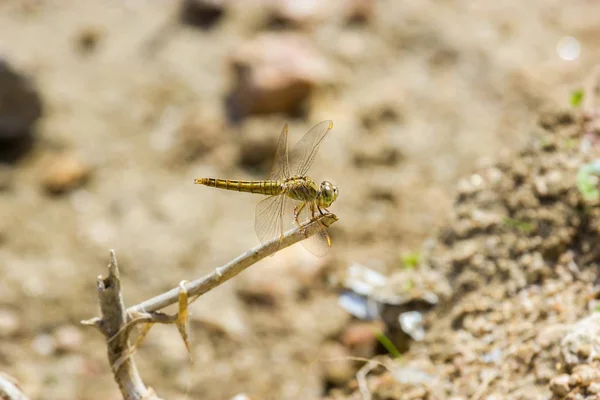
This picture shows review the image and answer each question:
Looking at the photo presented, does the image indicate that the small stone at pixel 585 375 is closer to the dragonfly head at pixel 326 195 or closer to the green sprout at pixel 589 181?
the green sprout at pixel 589 181

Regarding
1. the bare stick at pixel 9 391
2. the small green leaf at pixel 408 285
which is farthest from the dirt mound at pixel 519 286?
the bare stick at pixel 9 391

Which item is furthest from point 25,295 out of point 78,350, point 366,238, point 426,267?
point 426,267

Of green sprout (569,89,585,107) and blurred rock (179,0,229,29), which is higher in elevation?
blurred rock (179,0,229,29)

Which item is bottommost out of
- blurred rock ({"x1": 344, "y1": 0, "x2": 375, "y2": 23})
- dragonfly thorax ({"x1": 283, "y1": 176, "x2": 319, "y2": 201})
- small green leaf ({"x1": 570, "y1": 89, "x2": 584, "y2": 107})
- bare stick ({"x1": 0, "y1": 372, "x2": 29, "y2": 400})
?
bare stick ({"x1": 0, "y1": 372, "x2": 29, "y2": 400})

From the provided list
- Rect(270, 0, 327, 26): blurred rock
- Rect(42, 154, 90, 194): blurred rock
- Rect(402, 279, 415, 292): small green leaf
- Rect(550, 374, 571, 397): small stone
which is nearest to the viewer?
Rect(550, 374, 571, 397): small stone

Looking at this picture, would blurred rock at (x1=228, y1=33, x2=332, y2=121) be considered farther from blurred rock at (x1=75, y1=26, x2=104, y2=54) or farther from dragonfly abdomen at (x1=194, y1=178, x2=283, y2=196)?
dragonfly abdomen at (x1=194, y1=178, x2=283, y2=196)

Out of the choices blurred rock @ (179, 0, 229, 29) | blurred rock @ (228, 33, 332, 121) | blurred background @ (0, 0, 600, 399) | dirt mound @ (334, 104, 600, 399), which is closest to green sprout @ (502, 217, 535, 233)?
dirt mound @ (334, 104, 600, 399)

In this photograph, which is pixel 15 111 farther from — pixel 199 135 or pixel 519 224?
pixel 519 224
